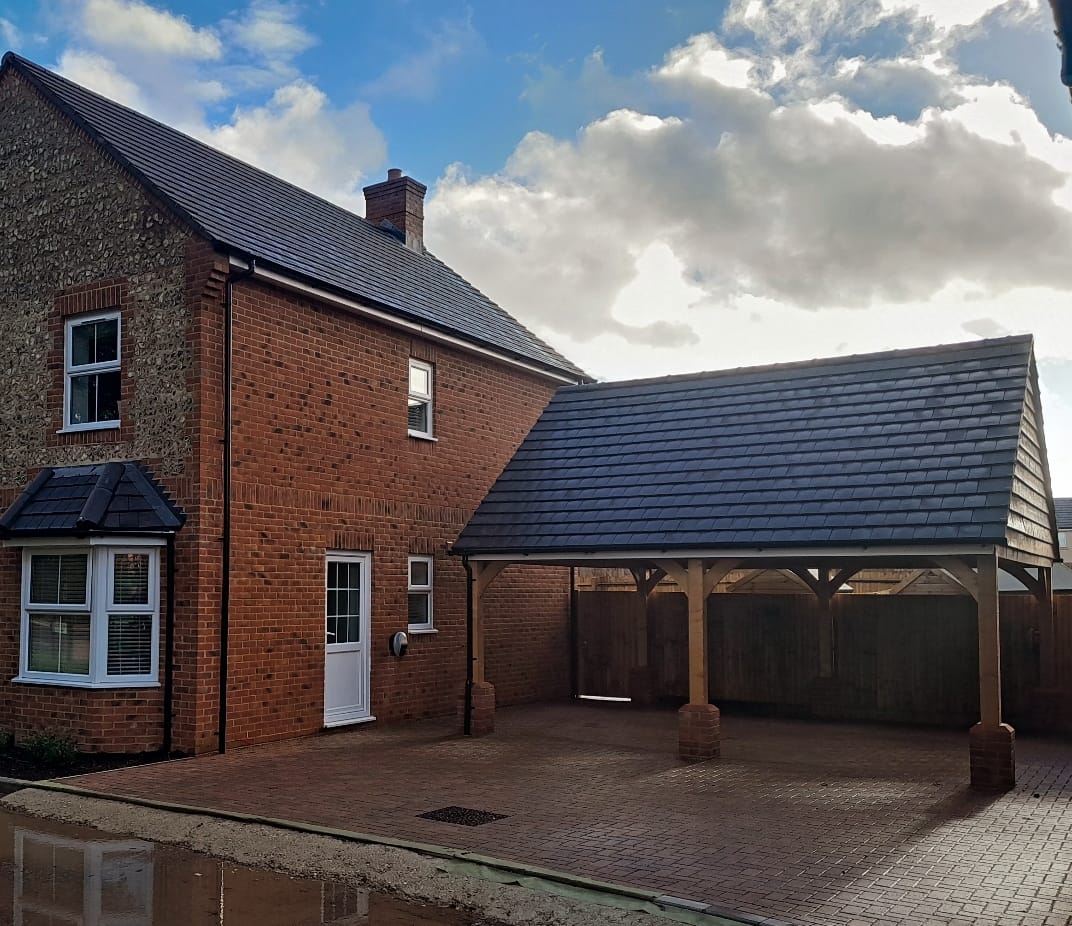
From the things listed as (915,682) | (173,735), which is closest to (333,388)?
(173,735)

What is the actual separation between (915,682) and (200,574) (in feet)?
34.1

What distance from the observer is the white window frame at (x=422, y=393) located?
16016 millimetres

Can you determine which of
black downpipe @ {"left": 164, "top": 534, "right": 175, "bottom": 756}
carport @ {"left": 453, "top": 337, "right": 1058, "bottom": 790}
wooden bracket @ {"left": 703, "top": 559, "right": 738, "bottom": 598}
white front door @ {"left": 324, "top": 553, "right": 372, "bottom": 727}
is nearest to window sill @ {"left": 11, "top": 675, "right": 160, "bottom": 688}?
black downpipe @ {"left": 164, "top": 534, "right": 175, "bottom": 756}

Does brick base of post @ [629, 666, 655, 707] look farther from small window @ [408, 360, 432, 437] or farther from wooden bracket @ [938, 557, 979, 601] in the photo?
wooden bracket @ [938, 557, 979, 601]

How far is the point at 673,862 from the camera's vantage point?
7.75 m

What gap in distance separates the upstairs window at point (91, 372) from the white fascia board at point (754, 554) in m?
5.12

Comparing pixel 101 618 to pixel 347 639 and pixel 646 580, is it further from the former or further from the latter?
pixel 646 580

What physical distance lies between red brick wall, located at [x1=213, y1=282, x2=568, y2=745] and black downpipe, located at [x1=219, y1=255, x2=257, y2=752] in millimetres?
128

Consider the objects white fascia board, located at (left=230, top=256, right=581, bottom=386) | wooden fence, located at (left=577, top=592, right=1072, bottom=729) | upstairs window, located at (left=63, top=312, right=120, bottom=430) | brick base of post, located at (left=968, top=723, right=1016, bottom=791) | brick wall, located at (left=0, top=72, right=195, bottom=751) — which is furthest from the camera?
wooden fence, located at (left=577, top=592, right=1072, bottom=729)

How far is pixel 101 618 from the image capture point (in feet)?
40.6

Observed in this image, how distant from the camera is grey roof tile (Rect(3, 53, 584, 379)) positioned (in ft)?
45.2

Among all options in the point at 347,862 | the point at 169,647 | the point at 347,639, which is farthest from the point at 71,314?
the point at 347,862

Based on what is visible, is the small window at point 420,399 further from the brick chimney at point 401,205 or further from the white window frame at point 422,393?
the brick chimney at point 401,205

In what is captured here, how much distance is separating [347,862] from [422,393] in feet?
31.4
